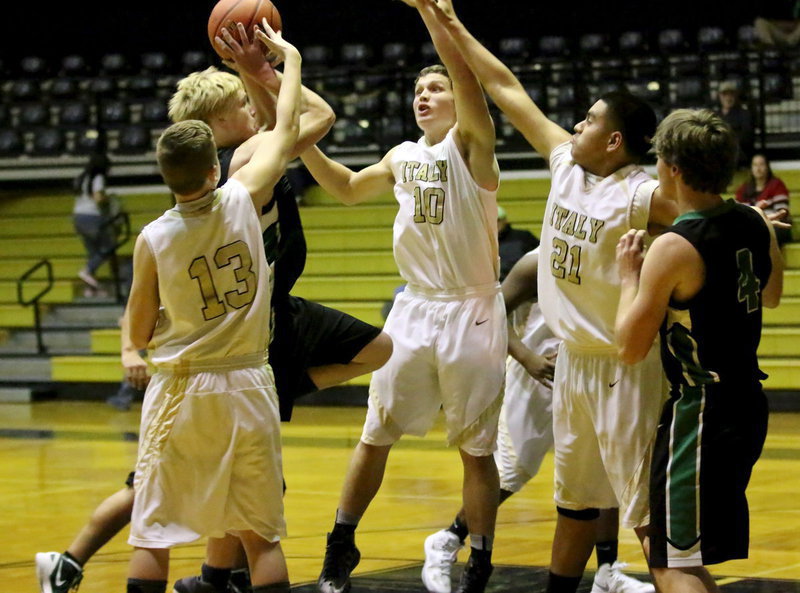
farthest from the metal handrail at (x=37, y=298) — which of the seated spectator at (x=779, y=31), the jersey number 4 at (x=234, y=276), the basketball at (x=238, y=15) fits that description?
the jersey number 4 at (x=234, y=276)

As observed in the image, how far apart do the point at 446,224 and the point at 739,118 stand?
28.1 ft

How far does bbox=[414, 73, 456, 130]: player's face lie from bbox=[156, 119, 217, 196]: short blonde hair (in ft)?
4.87

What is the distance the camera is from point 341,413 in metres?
11.9

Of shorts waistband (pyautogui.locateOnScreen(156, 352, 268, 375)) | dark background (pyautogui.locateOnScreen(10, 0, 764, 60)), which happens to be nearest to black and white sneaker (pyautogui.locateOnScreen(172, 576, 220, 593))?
shorts waistband (pyautogui.locateOnScreen(156, 352, 268, 375))

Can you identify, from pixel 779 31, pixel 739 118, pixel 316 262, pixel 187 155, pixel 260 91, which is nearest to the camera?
pixel 187 155

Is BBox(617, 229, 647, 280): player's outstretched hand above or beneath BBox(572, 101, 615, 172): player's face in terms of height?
beneath

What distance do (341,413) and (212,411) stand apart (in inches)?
310

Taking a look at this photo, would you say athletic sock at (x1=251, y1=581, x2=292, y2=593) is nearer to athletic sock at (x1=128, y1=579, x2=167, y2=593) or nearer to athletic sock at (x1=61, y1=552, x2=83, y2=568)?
athletic sock at (x1=128, y1=579, x2=167, y2=593)

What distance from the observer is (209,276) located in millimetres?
3994

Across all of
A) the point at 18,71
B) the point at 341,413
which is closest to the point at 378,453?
the point at 341,413

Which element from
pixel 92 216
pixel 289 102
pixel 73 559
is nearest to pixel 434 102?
pixel 289 102

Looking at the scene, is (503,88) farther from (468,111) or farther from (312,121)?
(312,121)

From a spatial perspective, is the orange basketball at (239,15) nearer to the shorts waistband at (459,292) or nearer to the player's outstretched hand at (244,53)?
the player's outstretched hand at (244,53)

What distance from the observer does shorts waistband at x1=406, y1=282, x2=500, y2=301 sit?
16.7ft
